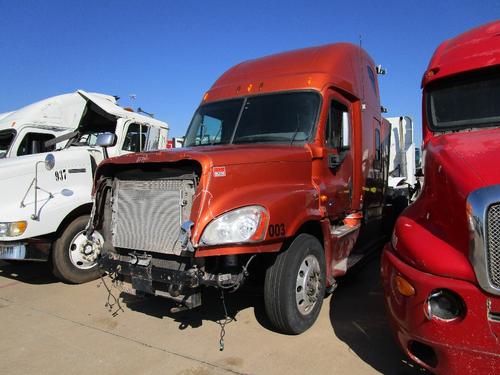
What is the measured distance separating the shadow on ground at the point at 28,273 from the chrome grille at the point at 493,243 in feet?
19.8

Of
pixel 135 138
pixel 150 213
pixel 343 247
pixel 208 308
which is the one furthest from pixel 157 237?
pixel 135 138

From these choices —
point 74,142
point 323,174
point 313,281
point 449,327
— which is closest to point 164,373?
point 313,281

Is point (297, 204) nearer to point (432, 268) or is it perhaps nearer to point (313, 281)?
point (313, 281)

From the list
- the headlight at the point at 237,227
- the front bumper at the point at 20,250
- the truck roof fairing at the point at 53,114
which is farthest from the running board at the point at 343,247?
the truck roof fairing at the point at 53,114

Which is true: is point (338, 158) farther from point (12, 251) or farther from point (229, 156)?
point (12, 251)

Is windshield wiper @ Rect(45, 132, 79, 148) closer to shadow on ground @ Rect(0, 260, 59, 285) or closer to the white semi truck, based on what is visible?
the white semi truck

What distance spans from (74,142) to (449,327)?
6837 millimetres

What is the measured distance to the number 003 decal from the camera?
3415mm

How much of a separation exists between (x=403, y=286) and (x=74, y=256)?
4.96 meters

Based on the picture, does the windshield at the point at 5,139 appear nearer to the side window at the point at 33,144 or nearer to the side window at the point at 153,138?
the side window at the point at 33,144

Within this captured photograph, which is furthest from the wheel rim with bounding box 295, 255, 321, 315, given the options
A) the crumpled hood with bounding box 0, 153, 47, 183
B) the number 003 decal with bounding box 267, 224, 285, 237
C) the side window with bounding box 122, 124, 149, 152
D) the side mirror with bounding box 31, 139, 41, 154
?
the side mirror with bounding box 31, 139, 41, 154

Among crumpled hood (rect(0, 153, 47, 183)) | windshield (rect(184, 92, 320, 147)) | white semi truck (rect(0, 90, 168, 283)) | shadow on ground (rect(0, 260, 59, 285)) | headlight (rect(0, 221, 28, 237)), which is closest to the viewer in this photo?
windshield (rect(184, 92, 320, 147))

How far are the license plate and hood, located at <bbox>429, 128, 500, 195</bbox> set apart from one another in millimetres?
5189

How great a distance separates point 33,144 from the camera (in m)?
7.75
